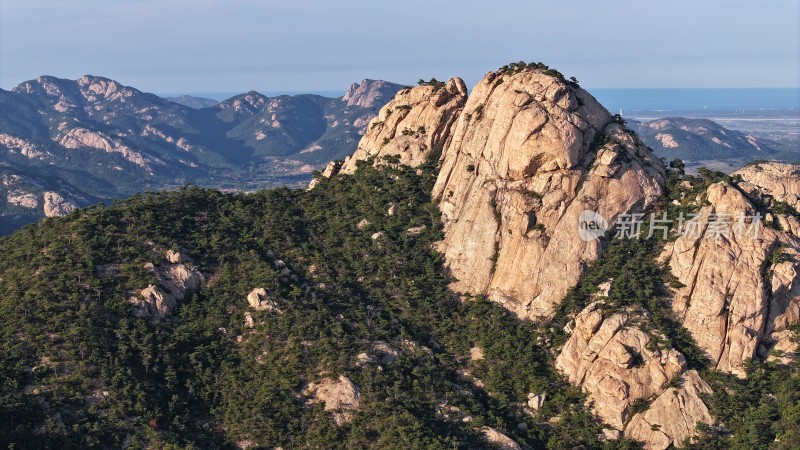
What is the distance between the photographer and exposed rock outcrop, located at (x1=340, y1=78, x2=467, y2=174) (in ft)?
325

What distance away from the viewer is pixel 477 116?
91.8 m

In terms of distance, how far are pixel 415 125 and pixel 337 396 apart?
4312cm

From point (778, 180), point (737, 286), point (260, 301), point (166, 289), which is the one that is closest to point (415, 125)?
point (260, 301)

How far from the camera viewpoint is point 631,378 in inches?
2813

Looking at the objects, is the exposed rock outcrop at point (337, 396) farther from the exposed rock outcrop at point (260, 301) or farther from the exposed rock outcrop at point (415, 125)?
the exposed rock outcrop at point (415, 125)

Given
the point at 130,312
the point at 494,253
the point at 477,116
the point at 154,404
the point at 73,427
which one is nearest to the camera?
the point at 73,427

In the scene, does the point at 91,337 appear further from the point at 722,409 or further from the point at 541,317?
the point at 722,409

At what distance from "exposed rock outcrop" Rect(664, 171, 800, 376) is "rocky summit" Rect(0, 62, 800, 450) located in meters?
0.19

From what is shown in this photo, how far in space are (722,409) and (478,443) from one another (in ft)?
74.5

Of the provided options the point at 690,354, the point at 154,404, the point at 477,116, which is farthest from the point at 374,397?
the point at 477,116

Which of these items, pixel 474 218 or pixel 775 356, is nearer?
pixel 775 356

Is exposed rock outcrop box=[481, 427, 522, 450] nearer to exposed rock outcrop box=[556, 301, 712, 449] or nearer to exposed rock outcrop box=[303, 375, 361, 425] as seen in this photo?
exposed rock outcrop box=[556, 301, 712, 449]

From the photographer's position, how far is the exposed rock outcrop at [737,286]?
238ft

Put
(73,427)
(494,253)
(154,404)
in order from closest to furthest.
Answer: (73,427) < (154,404) < (494,253)
